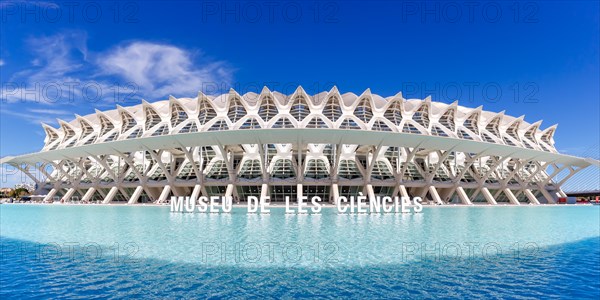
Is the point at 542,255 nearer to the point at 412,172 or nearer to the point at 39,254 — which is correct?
the point at 39,254

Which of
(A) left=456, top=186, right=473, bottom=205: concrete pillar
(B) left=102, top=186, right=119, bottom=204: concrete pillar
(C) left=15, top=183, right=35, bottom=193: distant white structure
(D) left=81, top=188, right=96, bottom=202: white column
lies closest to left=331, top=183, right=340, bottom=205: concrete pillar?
(A) left=456, top=186, right=473, bottom=205: concrete pillar

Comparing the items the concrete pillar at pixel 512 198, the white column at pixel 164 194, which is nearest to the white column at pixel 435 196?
the concrete pillar at pixel 512 198

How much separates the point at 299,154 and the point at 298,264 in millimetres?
23366

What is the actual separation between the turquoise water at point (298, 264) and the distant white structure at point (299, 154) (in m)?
18.3

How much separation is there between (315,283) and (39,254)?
8.21 m

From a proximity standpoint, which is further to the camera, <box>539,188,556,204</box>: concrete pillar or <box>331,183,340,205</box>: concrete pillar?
<box>539,188,556,204</box>: concrete pillar

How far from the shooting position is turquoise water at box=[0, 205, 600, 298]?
599 cm

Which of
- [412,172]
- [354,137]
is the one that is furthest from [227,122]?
[412,172]

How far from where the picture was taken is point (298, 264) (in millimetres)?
7766

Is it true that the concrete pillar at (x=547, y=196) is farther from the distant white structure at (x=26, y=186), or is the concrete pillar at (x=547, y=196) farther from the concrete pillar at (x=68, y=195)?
the distant white structure at (x=26, y=186)

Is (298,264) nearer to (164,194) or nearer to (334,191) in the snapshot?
(334,191)

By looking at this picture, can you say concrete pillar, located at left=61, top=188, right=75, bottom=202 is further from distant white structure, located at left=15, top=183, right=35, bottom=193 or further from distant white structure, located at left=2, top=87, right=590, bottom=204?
distant white structure, located at left=15, top=183, right=35, bottom=193

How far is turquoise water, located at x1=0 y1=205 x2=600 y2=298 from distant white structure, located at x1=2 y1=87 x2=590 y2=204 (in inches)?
720

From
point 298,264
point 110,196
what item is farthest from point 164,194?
point 298,264
